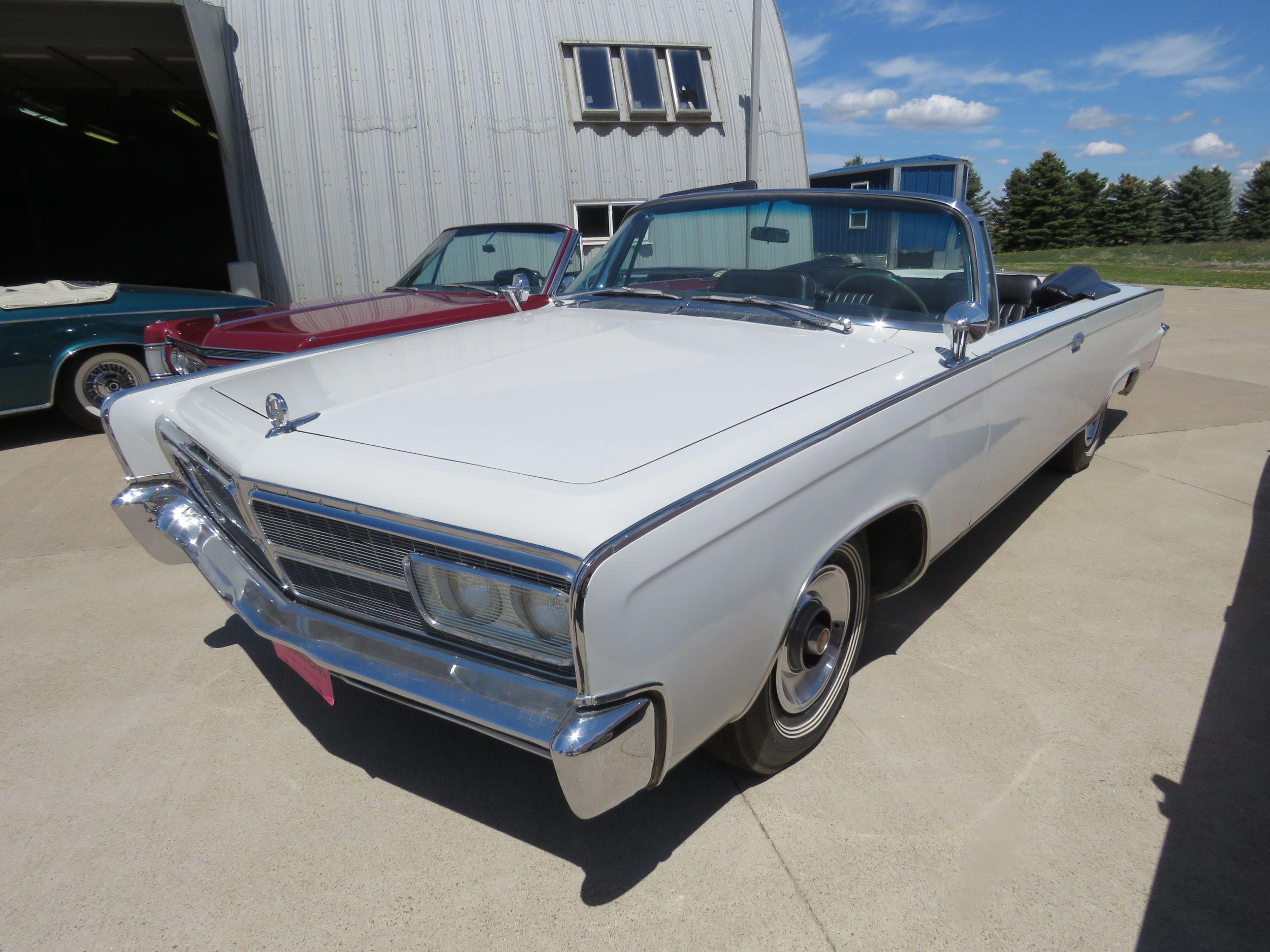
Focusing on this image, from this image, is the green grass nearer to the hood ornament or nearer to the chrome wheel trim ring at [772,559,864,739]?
the chrome wheel trim ring at [772,559,864,739]

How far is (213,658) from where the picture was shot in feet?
9.80

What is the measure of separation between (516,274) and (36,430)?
4399 mm

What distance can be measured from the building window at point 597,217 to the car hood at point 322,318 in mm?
6031

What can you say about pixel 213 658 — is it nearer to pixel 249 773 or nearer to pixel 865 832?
pixel 249 773

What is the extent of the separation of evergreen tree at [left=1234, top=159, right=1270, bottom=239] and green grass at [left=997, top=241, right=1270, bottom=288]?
29843 mm

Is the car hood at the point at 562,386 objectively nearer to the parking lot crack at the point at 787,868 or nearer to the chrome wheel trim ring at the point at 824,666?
the chrome wheel trim ring at the point at 824,666

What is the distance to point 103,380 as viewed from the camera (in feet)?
20.5

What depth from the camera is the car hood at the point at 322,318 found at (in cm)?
411

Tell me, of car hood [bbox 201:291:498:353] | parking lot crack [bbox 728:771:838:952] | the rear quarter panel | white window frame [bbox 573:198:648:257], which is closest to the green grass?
white window frame [bbox 573:198:648:257]

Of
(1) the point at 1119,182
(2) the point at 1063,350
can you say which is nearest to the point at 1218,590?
(2) the point at 1063,350

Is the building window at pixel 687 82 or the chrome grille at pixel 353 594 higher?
the building window at pixel 687 82

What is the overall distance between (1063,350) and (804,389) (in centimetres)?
186

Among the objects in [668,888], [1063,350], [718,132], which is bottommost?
[668,888]

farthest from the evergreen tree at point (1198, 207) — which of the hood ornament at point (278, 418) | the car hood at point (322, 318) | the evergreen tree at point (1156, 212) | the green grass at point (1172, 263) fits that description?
the hood ornament at point (278, 418)
